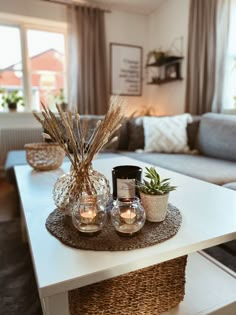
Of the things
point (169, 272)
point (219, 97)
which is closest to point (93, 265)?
point (169, 272)

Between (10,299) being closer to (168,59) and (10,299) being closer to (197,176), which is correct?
(197,176)

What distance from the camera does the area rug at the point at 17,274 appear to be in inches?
36.4

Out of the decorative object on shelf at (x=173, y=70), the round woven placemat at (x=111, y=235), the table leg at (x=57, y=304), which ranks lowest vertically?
the table leg at (x=57, y=304)

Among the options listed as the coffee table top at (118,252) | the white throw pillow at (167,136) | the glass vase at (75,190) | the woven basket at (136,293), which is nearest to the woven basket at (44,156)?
the coffee table top at (118,252)

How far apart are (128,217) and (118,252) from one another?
10 centimetres

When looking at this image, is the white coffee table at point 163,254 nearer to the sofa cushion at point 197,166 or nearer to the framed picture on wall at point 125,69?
the sofa cushion at point 197,166

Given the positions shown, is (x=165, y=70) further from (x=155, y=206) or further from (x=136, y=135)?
(x=155, y=206)

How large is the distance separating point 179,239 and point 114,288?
22 centimetres

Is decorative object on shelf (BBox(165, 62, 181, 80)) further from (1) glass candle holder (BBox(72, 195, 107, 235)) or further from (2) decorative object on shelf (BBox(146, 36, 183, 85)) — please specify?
(1) glass candle holder (BBox(72, 195, 107, 235))

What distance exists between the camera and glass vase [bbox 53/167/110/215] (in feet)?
2.41

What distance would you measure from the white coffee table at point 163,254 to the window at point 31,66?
2.22 metres

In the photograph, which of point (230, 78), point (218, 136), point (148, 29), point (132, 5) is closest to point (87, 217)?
point (218, 136)

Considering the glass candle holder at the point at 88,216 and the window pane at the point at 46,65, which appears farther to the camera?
the window pane at the point at 46,65

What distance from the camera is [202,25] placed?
2.48 meters
